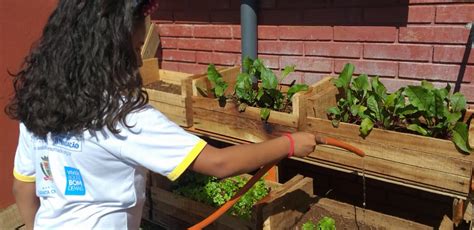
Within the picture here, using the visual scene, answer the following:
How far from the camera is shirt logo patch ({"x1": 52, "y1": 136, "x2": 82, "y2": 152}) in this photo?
181 cm

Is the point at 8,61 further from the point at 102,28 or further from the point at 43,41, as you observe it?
the point at 102,28

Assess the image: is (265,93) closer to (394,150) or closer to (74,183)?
(394,150)

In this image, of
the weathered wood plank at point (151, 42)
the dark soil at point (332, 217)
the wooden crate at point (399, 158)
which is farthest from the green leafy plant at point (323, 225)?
the weathered wood plank at point (151, 42)

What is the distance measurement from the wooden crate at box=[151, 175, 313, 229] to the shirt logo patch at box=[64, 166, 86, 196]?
4.14 feet

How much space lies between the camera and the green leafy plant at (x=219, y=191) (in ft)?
11.2

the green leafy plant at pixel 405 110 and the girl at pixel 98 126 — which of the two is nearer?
the girl at pixel 98 126

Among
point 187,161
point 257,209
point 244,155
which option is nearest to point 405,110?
point 257,209

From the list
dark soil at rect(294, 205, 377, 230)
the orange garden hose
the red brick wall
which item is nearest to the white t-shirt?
the orange garden hose

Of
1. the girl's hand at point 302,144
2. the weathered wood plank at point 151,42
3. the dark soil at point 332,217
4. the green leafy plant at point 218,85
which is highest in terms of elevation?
the weathered wood plank at point 151,42

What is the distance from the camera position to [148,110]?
1.81 metres

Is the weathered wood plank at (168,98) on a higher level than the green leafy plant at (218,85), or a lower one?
lower

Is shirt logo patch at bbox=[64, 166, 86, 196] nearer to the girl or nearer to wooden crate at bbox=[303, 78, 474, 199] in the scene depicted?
the girl

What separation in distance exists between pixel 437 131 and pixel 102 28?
1.74 metres

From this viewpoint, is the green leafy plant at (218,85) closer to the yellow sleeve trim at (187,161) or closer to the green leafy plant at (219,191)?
the green leafy plant at (219,191)
